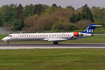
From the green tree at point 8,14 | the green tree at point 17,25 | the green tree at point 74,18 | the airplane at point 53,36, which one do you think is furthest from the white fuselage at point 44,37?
the green tree at point 8,14

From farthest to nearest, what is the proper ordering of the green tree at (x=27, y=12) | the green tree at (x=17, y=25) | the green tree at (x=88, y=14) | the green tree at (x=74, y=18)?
the green tree at (x=27, y=12) → the green tree at (x=88, y=14) → the green tree at (x=74, y=18) → the green tree at (x=17, y=25)

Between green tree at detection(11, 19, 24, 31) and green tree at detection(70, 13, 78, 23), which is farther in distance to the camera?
green tree at detection(70, 13, 78, 23)

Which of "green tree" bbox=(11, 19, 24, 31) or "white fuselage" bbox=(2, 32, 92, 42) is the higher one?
"green tree" bbox=(11, 19, 24, 31)

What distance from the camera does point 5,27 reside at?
328 feet

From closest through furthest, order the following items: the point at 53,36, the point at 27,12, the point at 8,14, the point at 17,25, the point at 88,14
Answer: the point at 53,36
the point at 17,25
the point at 88,14
the point at 8,14
the point at 27,12

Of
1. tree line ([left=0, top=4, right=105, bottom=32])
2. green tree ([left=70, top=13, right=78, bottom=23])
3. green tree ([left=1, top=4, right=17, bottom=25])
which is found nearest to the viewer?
tree line ([left=0, top=4, right=105, bottom=32])

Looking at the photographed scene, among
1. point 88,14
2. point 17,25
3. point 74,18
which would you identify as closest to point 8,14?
point 17,25

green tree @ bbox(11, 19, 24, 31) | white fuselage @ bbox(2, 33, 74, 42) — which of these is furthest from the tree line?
white fuselage @ bbox(2, 33, 74, 42)

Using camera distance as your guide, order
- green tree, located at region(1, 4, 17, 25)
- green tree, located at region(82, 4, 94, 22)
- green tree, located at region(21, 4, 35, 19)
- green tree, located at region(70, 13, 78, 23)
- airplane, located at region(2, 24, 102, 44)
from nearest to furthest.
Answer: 1. airplane, located at region(2, 24, 102, 44)
2. green tree, located at region(70, 13, 78, 23)
3. green tree, located at region(82, 4, 94, 22)
4. green tree, located at region(1, 4, 17, 25)
5. green tree, located at region(21, 4, 35, 19)

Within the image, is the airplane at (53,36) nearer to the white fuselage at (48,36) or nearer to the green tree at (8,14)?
the white fuselage at (48,36)

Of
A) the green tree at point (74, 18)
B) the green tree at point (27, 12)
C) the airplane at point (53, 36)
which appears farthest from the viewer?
the green tree at point (27, 12)

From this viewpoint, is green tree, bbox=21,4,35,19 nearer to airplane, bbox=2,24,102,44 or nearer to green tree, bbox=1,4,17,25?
green tree, bbox=1,4,17,25

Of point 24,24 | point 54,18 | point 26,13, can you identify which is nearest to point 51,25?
point 54,18

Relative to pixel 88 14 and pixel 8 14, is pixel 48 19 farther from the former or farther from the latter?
pixel 8 14
